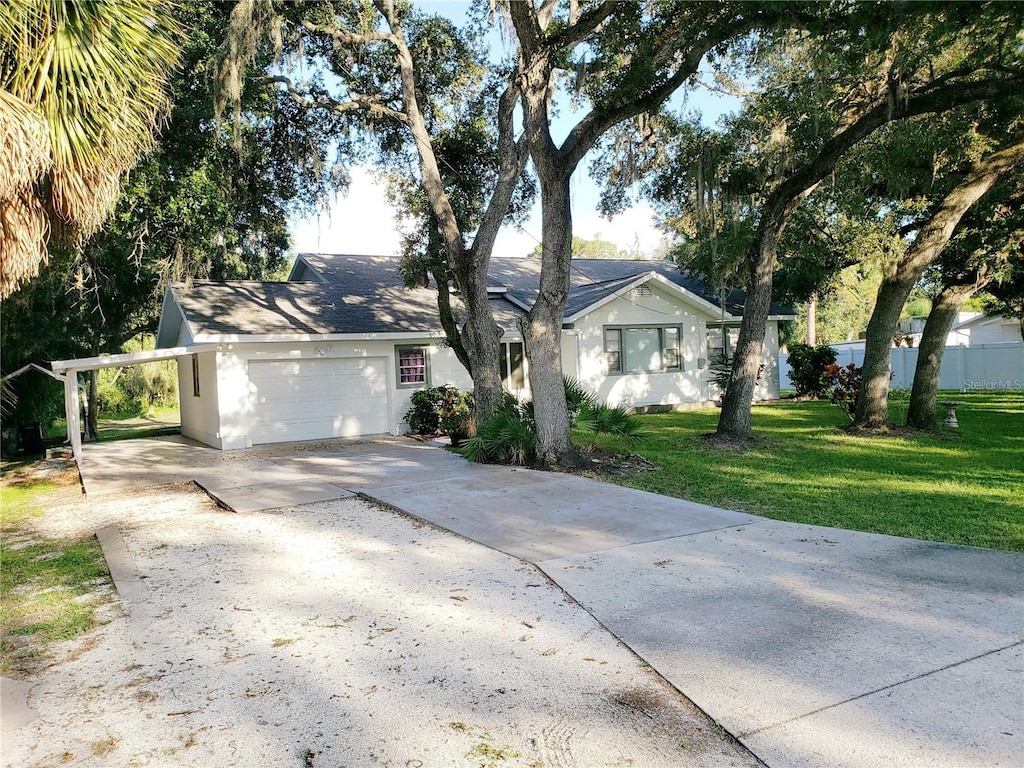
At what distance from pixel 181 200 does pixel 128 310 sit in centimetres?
999

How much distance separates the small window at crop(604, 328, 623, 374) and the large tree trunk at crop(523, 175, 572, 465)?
8592 mm

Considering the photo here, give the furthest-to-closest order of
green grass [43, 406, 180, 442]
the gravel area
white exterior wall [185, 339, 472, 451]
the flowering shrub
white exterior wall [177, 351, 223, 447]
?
1. green grass [43, 406, 180, 442]
2. white exterior wall [177, 351, 223, 447]
3. the flowering shrub
4. white exterior wall [185, 339, 472, 451]
5. the gravel area

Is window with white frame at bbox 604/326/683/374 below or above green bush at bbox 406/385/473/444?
above

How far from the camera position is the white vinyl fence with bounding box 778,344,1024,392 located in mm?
24375

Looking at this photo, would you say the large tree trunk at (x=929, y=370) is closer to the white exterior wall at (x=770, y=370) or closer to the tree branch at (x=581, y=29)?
the white exterior wall at (x=770, y=370)

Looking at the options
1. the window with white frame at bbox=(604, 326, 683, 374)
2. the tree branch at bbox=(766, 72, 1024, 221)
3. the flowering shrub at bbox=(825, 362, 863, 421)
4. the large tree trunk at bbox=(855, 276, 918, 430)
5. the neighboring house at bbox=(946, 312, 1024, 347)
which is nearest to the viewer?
the tree branch at bbox=(766, 72, 1024, 221)

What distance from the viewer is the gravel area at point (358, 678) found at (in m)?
3.14

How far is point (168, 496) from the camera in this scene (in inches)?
392

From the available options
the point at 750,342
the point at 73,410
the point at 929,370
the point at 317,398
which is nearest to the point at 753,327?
the point at 750,342

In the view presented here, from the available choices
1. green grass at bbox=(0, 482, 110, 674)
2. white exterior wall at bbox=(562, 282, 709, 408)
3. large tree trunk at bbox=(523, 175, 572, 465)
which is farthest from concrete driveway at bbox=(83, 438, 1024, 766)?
white exterior wall at bbox=(562, 282, 709, 408)

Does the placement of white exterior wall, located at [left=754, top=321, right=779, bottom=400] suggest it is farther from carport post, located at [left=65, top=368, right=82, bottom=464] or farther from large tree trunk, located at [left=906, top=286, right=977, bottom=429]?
carport post, located at [left=65, top=368, right=82, bottom=464]

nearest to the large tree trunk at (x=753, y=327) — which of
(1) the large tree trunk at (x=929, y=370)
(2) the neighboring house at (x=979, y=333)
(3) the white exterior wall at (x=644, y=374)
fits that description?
(1) the large tree trunk at (x=929, y=370)

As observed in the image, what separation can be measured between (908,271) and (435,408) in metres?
10.3

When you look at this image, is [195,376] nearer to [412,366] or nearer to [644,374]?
[412,366]
